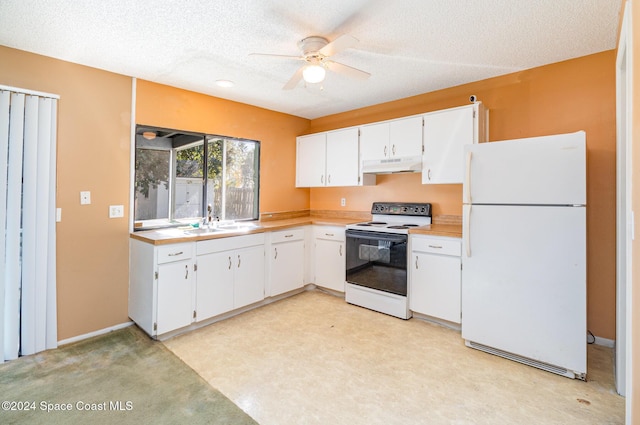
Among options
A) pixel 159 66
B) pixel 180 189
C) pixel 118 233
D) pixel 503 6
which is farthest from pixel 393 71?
pixel 118 233

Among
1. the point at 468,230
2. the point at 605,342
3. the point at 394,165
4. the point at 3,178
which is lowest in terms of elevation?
the point at 605,342

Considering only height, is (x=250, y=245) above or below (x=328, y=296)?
above

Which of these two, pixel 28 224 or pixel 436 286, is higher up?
pixel 28 224

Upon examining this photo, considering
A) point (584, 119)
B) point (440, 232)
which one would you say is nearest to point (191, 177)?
point (440, 232)

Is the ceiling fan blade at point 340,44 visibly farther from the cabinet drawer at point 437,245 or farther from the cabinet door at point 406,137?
the cabinet drawer at point 437,245

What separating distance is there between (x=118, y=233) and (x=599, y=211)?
432cm

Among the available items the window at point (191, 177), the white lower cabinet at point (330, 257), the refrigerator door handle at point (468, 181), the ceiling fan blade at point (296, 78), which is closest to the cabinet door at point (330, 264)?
the white lower cabinet at point (330, 257)

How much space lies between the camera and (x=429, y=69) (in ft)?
9.56

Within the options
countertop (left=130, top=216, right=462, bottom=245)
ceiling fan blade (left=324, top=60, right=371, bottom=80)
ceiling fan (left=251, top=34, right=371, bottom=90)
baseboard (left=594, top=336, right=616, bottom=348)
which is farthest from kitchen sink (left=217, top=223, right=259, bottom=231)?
baseboard (left=594, top=336, right=616, bottom=348)

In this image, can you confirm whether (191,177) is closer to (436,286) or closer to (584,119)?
(436,286)

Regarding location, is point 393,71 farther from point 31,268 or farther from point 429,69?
point 31,268

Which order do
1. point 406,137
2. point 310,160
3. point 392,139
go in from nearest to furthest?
point 406,137, point 392,139, point 310,160

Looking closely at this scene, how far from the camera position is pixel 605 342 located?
259cm

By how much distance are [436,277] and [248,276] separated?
1.93 m
